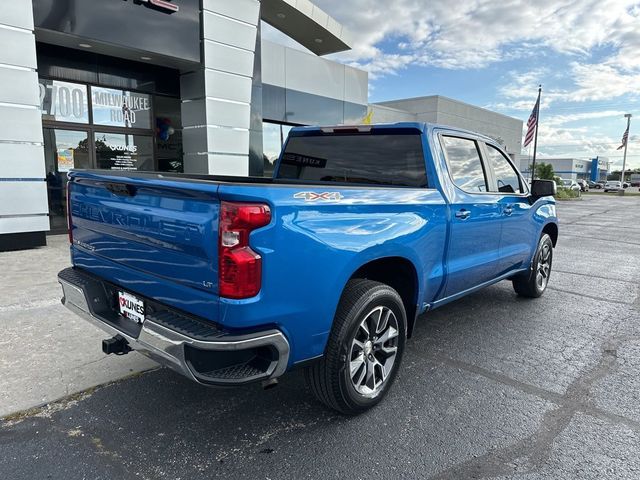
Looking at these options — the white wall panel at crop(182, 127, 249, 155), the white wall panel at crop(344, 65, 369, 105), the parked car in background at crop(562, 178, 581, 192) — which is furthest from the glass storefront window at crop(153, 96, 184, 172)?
the parked car in background at crop(562, 178, 581, 192)

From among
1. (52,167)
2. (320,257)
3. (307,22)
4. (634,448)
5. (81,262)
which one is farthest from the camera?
(307,22)

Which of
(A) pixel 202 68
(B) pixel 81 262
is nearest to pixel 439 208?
(B) pixel 81 262

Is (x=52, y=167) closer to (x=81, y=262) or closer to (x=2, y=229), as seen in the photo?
(x=2, y=229)

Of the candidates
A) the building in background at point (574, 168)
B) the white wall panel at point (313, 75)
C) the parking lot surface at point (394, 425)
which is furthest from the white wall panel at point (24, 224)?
the building in background at point (574, 168)

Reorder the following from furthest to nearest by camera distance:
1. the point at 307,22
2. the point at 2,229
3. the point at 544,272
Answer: the point at 307,22
the point at 2,229
the point at 544,272

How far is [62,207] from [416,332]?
8976mm

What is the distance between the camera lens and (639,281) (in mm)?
7051

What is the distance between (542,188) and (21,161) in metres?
8.38

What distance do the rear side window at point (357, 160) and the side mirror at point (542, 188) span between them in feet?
6.51

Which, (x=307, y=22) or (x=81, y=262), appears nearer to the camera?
(x=81, y=262)

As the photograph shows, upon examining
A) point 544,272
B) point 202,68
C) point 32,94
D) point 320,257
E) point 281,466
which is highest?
point 202,68

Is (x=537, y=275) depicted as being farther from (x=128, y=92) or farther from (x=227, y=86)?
(x=128, y=92)

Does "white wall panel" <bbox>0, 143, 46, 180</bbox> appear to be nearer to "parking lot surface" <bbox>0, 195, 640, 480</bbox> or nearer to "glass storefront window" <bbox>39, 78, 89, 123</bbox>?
"glass storefront window" <bbox>39, 78, 89, 123</bbox>

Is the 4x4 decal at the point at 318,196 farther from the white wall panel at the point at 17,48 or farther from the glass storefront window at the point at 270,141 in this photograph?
the glass storefront window at the point at 270,141
